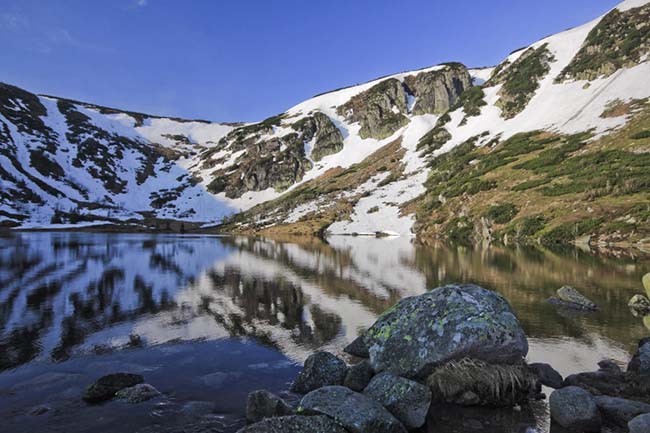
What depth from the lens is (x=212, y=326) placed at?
20.6 meters

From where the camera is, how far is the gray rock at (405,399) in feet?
32.9

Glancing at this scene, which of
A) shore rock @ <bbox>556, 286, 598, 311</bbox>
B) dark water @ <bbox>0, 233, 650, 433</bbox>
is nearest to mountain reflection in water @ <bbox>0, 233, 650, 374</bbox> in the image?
dark water @ <bbox>0, 233, 650, 433</bbox>

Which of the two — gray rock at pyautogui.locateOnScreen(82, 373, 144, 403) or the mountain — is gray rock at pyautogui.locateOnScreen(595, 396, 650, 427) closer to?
gray rock at pyautogui.locateOnScreen(82, 373, 144, 403)

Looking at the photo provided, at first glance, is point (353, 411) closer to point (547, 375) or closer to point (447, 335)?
point (447, 335)

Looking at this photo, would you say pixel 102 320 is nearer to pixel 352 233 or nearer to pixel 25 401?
pixel 25 401

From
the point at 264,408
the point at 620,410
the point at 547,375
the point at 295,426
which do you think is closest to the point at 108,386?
the point at 264,408

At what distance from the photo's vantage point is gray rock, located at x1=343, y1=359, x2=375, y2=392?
12219 mm

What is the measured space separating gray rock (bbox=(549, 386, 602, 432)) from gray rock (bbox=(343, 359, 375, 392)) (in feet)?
16.5

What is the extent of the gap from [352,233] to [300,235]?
1651cm

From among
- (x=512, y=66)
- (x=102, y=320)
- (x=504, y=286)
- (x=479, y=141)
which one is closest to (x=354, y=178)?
(x=479, y=141)

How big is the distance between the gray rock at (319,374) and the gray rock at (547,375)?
635 centimetres

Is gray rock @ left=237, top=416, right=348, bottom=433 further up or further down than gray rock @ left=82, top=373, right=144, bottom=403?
further up

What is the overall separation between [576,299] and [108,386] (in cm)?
2455

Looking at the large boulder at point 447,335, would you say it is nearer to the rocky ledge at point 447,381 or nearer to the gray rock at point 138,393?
the rocky ledge at point 447,381
